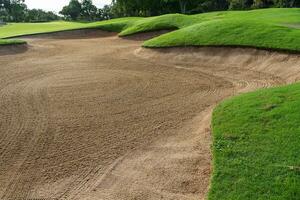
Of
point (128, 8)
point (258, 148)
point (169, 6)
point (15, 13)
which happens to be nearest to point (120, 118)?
point (258, 148)

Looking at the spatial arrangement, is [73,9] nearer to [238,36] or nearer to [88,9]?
[88,9]

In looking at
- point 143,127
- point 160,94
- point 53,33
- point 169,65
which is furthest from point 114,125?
point 53,33

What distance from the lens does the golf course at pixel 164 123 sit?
849 centimetres

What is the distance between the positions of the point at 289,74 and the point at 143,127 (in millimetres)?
→ 7274

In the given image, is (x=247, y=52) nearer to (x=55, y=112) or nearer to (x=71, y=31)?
(x=55, y=112)

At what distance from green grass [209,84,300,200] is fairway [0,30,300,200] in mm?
466

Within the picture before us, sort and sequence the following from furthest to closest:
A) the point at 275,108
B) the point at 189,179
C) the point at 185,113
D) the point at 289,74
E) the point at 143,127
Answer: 1. the point at 289,74
2. the point at 185,113
3. the point at 143,127
4. the point at 275,108
5. the point at 189,179

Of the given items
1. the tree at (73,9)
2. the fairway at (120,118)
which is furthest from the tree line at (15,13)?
the fairway at (120,118)

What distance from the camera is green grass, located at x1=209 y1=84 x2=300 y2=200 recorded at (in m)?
7.68

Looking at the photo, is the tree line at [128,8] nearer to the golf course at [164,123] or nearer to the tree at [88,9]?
the tree at [88,9]

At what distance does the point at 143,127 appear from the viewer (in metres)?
12.0

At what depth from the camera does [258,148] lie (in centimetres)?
902

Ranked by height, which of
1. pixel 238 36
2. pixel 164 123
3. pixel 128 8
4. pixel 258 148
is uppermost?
pixel 128 8

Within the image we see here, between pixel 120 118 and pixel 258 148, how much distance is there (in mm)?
5017
